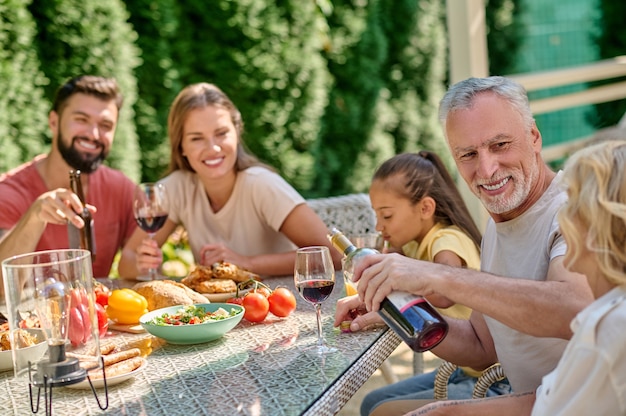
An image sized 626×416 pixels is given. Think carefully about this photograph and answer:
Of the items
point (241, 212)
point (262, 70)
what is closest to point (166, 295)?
point (241, 212)

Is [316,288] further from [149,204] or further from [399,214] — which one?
[149,204]

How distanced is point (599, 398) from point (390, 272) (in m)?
0.60

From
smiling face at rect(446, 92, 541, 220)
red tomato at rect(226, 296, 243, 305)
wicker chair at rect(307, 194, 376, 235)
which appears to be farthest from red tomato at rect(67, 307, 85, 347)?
wicker chair at rect(307, 194, 376, 235)

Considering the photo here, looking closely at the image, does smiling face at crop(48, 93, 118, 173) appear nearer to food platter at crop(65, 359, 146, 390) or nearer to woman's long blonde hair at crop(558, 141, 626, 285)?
food platter at crop(65, 359, 146, 390)

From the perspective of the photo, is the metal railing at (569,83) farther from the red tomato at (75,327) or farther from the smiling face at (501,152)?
the red tomato at (75,327)

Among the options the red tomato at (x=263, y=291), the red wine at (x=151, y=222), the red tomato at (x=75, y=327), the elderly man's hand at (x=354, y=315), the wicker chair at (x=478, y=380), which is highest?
the red wine at (x=151, y=222)

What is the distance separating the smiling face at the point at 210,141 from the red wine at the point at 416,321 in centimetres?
169

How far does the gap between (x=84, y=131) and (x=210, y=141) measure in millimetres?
700

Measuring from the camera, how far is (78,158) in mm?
3639

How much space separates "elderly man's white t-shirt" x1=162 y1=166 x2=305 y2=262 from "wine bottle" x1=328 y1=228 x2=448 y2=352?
1.58 meters

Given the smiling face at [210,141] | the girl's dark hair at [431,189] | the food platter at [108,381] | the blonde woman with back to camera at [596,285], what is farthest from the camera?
the smiling face at [210,141]

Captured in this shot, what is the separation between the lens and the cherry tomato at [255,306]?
2.30m

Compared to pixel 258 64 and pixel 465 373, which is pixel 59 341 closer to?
pixel 465 373

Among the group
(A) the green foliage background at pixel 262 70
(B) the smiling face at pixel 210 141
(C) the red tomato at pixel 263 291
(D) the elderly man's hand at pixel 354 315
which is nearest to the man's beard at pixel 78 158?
(B) the smiling face at pixel 210 141
